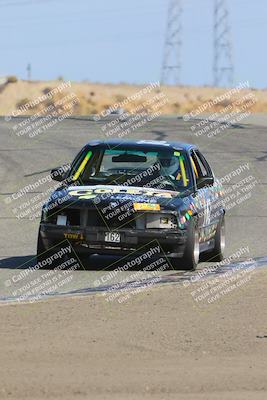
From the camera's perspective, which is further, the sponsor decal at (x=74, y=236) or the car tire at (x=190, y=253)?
the car tire at (x=190, y=253)

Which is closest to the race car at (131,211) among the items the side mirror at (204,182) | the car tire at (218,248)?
the side mirror at (204,182)

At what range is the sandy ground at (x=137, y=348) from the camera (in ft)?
23.7

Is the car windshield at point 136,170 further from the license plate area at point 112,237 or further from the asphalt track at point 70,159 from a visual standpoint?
the asphalt track at point 70,159

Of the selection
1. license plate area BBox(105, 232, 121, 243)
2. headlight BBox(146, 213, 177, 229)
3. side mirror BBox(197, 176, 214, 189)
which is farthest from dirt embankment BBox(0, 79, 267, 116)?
license plate area BBox(105, 232, 121, 243)

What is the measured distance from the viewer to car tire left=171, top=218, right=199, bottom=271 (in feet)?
43.7

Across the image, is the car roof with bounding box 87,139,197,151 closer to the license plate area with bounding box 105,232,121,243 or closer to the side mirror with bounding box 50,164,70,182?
the side mirror with bounding box 50,164,70,182

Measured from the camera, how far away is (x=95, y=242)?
43.3ft

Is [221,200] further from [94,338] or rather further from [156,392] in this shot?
[156,392]

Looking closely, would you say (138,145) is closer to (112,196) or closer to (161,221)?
(112,196)

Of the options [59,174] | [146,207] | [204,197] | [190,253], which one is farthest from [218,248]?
[59,174]

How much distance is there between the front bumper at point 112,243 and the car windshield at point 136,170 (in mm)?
820

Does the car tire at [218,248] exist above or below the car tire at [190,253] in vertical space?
below

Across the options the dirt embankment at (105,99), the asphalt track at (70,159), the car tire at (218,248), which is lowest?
the dirt embankment at (105,99)

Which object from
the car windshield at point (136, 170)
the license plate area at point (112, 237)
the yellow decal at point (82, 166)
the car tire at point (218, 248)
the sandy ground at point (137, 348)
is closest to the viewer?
the sandy ground at point (137, 348)
